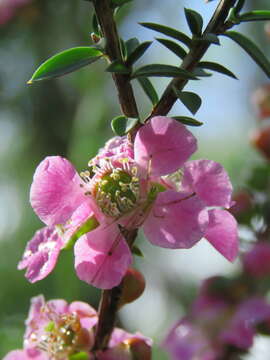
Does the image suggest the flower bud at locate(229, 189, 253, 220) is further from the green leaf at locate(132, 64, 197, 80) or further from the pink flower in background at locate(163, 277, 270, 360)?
the green leaf at locate(132, 64, 197, 80)

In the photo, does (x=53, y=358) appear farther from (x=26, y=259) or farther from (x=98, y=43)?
(x=98, y=43)

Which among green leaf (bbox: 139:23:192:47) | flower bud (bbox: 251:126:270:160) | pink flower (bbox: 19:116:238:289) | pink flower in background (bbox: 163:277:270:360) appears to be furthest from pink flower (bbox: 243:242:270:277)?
green leaf (bbox: 139:23:192:47)

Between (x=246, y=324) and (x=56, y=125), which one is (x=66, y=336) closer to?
(x=246, y=324)

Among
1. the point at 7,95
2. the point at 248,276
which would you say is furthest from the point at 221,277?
the point at 7,95

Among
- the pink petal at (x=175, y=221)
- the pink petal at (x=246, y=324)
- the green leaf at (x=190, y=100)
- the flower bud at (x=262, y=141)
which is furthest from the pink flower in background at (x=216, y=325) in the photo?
the green leaf at (x=190, y=100)

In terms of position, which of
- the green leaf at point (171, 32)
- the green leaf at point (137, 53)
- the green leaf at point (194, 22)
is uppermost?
the green leaf at point (194, 22)

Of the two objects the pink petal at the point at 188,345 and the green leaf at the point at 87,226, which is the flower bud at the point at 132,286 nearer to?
the green leaf at the point at 87,226

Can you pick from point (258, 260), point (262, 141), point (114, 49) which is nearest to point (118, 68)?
point (114, 49)
